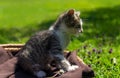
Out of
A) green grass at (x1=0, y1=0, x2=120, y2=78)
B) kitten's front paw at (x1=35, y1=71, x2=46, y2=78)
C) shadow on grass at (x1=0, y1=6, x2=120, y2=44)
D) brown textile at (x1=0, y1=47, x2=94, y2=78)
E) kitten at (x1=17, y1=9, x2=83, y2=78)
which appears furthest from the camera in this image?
shadow on grass at (x1=0, y1=6, x2=120, y2=44)

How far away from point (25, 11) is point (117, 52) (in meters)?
12.1

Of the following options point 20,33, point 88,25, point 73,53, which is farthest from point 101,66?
point 20,33

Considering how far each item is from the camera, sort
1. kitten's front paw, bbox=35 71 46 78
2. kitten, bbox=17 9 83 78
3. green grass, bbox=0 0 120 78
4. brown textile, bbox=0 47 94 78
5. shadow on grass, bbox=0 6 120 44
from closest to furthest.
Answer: brown textile, bbox=0 47 94 78 → kitten's front paw, bbox=35 71 46 78 → kitten, bbox=17 9 83 78 → green grass, bbox=0 0 120 78 → shadow on grass, bbox=0 6 120 44

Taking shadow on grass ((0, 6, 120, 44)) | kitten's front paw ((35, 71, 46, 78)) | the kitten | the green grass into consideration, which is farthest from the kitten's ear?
shadow on grass ((0, 6, 120, 44))

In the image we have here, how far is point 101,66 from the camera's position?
8211 mm

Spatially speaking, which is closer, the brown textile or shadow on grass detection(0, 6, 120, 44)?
the brown textile

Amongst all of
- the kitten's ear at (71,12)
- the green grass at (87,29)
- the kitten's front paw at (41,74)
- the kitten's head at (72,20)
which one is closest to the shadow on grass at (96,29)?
the green grass at (87,29)

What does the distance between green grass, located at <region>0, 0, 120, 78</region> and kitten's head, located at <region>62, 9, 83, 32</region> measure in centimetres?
92

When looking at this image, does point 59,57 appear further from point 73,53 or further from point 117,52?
point 117,52

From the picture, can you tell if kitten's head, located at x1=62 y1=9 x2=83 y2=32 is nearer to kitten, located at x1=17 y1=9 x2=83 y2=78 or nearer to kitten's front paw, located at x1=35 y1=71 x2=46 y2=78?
kitten, located at x1=17 y1=9 x2=83 y2=78

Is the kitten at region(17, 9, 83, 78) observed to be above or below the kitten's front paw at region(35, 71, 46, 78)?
above

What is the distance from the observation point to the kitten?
23.9ft

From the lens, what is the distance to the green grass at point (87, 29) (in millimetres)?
8516

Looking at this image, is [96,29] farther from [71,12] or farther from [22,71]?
[22,71]
